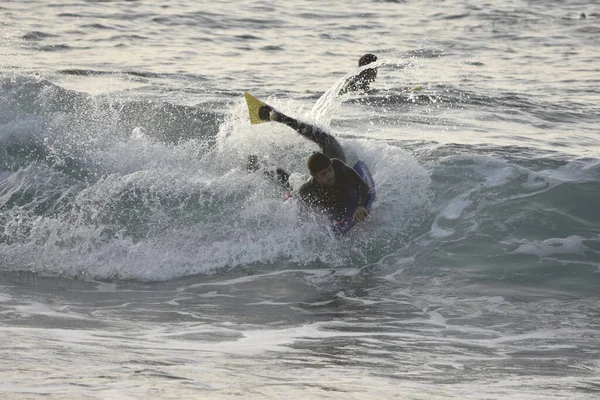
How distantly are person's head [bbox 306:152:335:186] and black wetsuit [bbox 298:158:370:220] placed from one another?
0.23 metres

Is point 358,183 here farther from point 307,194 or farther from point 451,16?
point 451,16

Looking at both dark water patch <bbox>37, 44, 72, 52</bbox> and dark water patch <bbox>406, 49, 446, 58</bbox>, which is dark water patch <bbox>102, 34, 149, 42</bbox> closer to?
dark water patch <bbox>37, 44, 72, 52</bbox>

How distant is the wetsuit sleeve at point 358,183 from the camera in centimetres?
967

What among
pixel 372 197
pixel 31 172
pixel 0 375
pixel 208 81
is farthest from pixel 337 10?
pixel 0 375

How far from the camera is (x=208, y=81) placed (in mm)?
17578

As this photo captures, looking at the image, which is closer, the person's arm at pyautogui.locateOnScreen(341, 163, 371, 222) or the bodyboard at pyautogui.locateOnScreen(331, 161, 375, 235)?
the person's arm at pyautogui.locateOnScreen(341, 163, 371, 222)

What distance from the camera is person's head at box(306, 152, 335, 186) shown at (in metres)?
9.20

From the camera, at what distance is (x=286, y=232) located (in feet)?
33.3

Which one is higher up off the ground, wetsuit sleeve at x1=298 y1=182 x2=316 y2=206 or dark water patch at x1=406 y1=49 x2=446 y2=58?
dark water patch at x1=406 y1=49 x2=446 y2=58

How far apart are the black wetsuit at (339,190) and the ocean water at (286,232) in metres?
0.25

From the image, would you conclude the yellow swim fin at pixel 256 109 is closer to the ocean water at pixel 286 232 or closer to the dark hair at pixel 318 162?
the ocean water at pixel 286 232

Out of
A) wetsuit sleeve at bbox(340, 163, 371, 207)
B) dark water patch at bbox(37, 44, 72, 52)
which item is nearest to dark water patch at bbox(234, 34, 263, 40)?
dark water patch at bbox(37, 44, 72, 52)

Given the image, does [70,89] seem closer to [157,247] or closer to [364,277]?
[157,247]

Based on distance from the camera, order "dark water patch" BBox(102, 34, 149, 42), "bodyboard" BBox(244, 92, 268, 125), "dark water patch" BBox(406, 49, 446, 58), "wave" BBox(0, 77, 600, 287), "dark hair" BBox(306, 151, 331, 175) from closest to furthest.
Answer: "dark hair" BBox(306, 151, 331, 175) → "wave" BBox(0, 77, 600, 287) → "bodyboard" BBox(244, 92, 268, 125) → "dark water patch" BBox(406, 49, 446, 58) → "dark water patch" BBox(102, 34, 149, 42)
